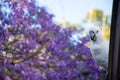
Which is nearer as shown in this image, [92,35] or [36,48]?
[36,48]

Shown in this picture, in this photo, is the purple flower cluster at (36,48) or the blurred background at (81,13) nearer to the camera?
the purple flower cluster at (36,48)

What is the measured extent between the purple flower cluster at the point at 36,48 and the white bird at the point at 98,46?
55mm

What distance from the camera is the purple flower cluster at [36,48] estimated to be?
6.08 feet

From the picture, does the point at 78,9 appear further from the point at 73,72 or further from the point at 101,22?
the point at 73,72

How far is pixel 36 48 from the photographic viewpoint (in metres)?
1.91

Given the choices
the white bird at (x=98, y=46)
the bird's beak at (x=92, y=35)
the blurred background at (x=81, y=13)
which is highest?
the blurred background at (x=81, y=13)

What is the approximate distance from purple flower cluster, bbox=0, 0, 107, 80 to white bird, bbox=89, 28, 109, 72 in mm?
55

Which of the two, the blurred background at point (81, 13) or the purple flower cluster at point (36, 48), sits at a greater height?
the blurred background at point (81, 13)

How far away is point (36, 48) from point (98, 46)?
0.61 m

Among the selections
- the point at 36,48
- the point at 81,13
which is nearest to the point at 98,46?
the point at 81,13

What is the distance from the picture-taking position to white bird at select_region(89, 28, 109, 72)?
6.66ft

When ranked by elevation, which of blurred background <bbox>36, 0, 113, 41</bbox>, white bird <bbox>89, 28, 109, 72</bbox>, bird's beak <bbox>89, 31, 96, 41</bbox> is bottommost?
white bird <bbox>89, 28, 109, 72</bbox>

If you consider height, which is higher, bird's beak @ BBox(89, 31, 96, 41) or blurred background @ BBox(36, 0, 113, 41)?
blurred background @ BBox(36, 0, 113, 41)

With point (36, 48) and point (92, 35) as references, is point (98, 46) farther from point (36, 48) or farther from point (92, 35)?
point (36, 48)
